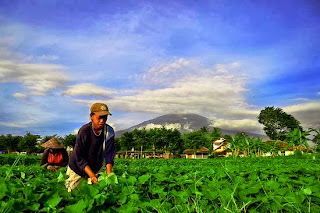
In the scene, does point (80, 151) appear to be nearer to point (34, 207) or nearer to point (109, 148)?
point (109, 148)

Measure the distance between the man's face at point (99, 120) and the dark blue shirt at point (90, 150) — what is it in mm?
166

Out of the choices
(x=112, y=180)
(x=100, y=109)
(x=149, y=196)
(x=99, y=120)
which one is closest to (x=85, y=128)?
(x=99, y=120)

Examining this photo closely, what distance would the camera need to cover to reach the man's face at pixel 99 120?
4455 mm

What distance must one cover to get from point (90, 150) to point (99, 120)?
59cm

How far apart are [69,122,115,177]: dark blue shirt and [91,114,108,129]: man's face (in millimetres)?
166

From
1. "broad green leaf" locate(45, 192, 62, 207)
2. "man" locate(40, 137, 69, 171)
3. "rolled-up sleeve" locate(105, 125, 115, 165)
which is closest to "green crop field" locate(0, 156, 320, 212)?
"broad green leaf" locate(45, 192, 62, 207)

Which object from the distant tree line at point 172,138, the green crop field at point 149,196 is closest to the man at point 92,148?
the green crop field at point 149,196

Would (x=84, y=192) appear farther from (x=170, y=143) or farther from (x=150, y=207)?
(x=170, y=143)

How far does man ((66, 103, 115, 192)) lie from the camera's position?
4516mm

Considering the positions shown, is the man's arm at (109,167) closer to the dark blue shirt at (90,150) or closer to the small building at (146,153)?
the dark blue shirt at (90,150)

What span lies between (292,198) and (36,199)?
182 cm

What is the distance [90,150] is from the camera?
4.75 m

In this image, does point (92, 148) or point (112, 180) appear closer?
point (112, 180)

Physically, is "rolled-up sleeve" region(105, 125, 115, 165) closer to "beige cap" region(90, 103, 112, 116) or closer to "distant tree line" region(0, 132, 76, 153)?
"beige cap" region(90, 103, 112, 116)
